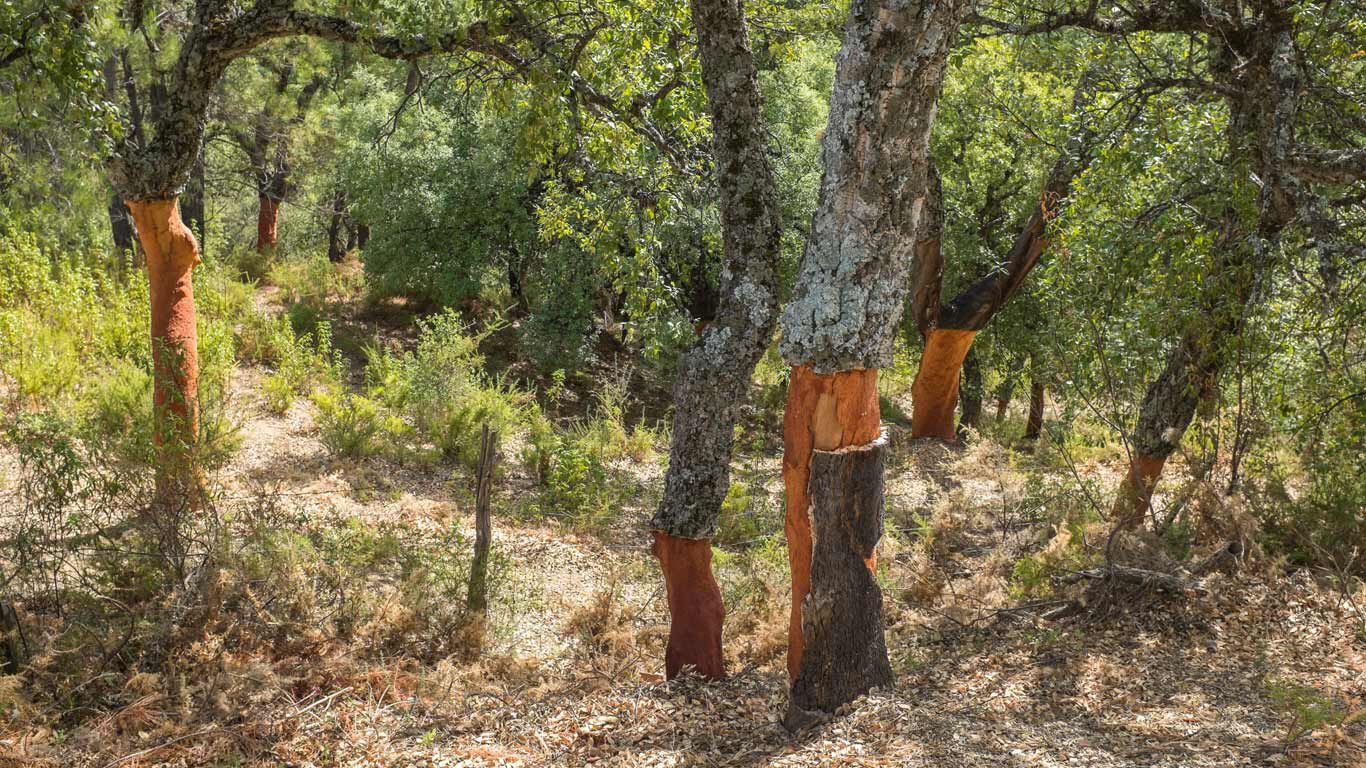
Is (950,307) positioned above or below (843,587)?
above

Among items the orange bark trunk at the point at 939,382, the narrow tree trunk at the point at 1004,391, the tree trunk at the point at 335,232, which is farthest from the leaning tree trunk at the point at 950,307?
the tree trunk at the point at 335,232

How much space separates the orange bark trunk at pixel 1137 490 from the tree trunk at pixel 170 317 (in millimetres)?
6490

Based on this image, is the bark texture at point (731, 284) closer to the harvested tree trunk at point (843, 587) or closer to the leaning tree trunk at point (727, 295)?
the leaning tree trunk at point (727, 295)

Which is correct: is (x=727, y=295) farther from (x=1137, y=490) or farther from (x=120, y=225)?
(x=120, y=225)

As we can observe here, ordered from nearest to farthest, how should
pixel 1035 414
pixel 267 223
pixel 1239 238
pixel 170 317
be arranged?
pixel 1239 238
pixel 170 317
pixel 1035 414
pixel 267 223

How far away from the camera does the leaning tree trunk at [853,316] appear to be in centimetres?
382

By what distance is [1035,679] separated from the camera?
469 cm

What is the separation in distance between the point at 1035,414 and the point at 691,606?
10.0 metres

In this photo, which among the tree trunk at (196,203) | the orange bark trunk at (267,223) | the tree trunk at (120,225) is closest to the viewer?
the tree trunk at (196,203)

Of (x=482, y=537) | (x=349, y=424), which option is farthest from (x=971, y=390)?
(x=482, y=537)

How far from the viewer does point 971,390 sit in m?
14.5

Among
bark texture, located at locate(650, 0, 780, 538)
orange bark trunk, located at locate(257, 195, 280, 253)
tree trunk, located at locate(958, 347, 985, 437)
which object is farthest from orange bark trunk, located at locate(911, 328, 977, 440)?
orange bark trunk, located at locate(257, 195, 280, 253)

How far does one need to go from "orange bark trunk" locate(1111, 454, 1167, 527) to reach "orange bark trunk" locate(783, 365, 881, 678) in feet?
9.23

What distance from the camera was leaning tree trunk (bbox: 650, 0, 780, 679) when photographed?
4.73 metres
